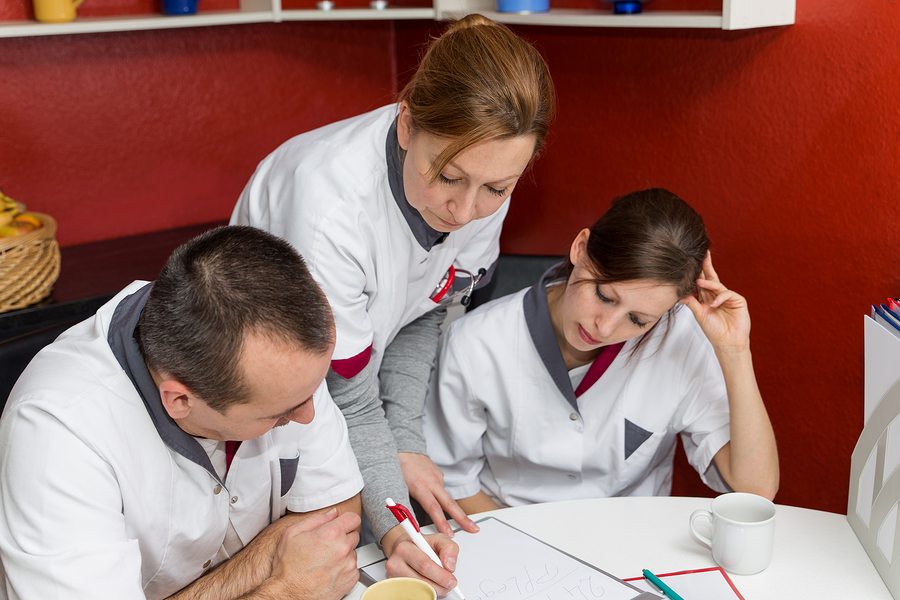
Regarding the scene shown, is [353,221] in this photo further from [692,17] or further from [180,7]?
[180,7]

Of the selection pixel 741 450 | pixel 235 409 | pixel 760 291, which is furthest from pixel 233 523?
pixel 760 291

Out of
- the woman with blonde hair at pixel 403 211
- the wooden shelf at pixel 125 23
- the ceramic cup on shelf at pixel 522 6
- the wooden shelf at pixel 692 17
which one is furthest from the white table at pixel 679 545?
the wooden shelf at pixel 125 23

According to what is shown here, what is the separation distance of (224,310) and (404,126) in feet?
1.76

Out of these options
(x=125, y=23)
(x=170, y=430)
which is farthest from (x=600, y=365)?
(x=125, y=23)

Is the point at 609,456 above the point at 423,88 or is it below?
below

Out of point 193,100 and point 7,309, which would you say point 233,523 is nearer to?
point 7,309

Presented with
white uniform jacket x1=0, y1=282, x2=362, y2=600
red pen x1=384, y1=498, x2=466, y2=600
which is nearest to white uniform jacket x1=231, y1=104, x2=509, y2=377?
white uniform jacket x1=0, y1=282, x2=362, y2=600

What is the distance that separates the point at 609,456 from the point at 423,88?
76 cm

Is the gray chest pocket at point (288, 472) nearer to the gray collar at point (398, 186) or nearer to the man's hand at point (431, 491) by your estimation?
the man's hand at point (431, 491)

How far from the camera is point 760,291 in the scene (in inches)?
86.7

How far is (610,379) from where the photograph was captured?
1.82m

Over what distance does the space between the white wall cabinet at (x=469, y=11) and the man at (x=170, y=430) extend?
1006 millimetres

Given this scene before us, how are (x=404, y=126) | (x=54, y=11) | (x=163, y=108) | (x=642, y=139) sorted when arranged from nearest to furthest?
(x=404, y=126) → (x=54, y=11) → (x=642, y=139) → (x=163, y=108)

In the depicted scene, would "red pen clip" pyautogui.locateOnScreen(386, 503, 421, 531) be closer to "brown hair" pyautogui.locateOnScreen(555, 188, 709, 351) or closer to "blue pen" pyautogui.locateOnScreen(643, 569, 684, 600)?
"blue pen" pyautogui.locateOnScreen(643, 569, 684, 600)
